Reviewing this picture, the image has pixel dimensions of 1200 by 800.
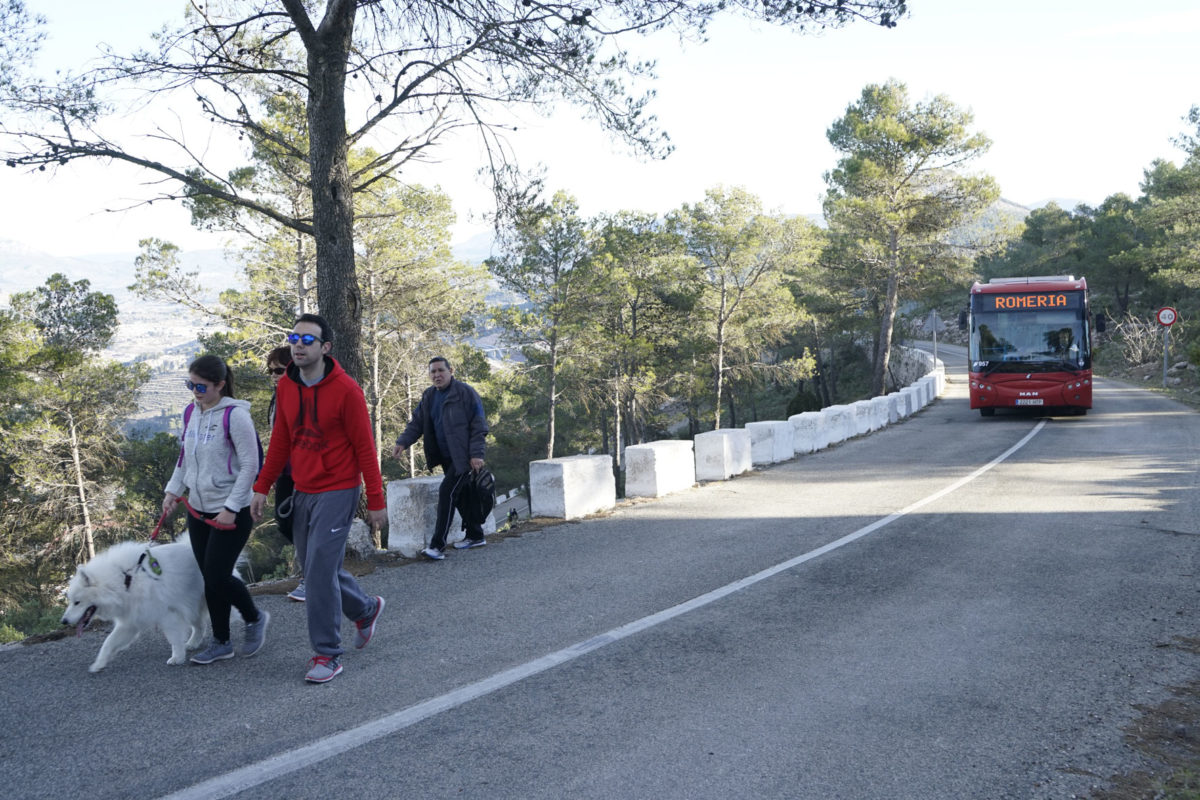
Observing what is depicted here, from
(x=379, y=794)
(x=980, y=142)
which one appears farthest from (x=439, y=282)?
(x=379, y=794)

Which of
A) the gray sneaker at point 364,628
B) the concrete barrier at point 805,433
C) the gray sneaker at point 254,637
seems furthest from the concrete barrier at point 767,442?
the gray sneaker at point 254,637

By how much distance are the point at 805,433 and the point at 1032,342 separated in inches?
308

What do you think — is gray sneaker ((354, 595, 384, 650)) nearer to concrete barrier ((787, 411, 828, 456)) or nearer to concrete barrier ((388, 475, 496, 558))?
concrete barrier ((388, 475, 496, 558))

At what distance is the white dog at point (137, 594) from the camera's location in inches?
182

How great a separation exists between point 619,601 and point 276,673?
237 centimetres

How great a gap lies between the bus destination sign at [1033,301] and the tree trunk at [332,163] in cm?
1694

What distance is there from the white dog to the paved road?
221 mm

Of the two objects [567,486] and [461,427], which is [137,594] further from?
[567,486]

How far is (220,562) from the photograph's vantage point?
→ 4.73 m

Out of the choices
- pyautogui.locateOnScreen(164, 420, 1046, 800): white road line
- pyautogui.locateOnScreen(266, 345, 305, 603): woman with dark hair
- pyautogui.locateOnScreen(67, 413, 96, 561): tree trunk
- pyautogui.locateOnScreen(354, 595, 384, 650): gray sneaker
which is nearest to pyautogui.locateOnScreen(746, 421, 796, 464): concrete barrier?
pyautogui.locateOnScreen(164, 420, 1046, 800): white road line

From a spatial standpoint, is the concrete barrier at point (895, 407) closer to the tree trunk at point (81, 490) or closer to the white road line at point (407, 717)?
the white road line at point (407, 717)

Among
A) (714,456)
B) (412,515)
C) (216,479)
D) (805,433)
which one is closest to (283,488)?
(216,479)

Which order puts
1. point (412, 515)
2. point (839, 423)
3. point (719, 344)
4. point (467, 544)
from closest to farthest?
point (412, 515) → point (467, 544) → point (839, 423) → point (719, 344)

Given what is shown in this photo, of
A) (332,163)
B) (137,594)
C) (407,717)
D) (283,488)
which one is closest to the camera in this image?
(407,717)
